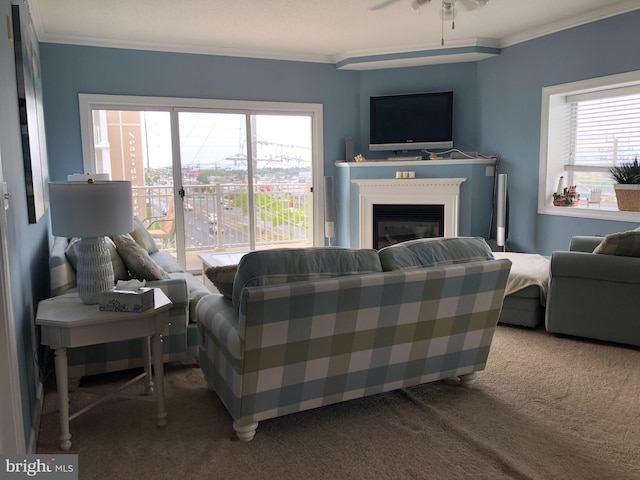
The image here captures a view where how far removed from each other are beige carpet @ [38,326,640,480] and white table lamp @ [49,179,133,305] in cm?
69

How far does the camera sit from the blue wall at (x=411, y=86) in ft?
16.0

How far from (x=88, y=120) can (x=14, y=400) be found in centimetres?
406

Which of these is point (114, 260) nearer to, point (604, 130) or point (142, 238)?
point (142, 238)

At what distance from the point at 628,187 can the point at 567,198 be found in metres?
0.72

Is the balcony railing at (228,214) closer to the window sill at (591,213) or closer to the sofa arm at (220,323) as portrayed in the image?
the window sill at (591,213)

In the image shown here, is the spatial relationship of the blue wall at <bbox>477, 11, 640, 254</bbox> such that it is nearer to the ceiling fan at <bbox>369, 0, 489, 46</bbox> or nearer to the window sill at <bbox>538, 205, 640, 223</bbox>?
the window sill at <bbox>538, 205, 640, 223</bbox>

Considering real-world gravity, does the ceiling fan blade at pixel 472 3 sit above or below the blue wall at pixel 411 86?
above

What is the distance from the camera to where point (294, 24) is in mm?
4828

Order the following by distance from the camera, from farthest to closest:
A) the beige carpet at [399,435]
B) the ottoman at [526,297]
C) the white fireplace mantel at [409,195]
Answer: the white fireplace mantel at [409,195] → the ottoman at [526,297] → the beige carpet at [399,435]

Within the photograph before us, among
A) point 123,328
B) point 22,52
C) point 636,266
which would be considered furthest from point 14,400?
point 636,266

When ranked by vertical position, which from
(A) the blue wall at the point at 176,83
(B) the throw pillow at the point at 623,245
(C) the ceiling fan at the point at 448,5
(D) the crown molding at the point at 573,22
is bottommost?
(B) the throw pillow at the point at 623,245

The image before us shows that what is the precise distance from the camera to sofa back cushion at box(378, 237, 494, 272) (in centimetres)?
251

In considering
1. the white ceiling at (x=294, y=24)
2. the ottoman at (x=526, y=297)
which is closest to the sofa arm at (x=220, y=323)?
the ottoman at (x=526, y=297)

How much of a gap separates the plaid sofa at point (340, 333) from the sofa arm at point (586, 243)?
182 cm
